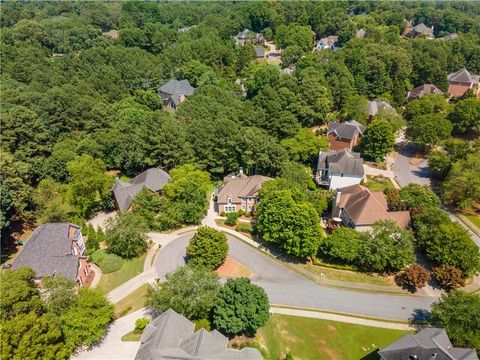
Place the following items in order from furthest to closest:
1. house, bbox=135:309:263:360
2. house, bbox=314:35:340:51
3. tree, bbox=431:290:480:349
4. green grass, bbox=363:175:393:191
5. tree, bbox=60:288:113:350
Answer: house, bbox=314:35:340:51 → green grass, bbox=363:175:393:191 → tree, bbox=60:288:113:350 → tree, bbox=431:290:480:349 → house, bbox=135:309:263:360

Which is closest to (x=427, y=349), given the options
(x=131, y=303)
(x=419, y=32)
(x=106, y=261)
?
(x=131, y=303)

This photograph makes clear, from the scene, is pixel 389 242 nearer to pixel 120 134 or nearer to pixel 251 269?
pixel 251 269

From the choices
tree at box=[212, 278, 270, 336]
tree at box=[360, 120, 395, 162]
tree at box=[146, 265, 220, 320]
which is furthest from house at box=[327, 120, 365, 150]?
tree at box=[146, 265, 220, 320]

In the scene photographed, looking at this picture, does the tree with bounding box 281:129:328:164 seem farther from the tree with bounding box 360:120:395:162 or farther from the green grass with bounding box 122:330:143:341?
the green grass with bounding box 122:330:143:341

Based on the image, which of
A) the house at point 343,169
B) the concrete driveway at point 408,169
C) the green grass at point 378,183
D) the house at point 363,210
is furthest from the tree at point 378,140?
the house at point 363,210

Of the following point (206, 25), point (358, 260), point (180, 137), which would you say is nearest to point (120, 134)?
point (180, 137)

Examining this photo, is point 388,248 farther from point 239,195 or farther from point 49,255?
point 49,255

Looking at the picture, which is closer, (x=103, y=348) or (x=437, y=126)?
(x=103, y=348)
